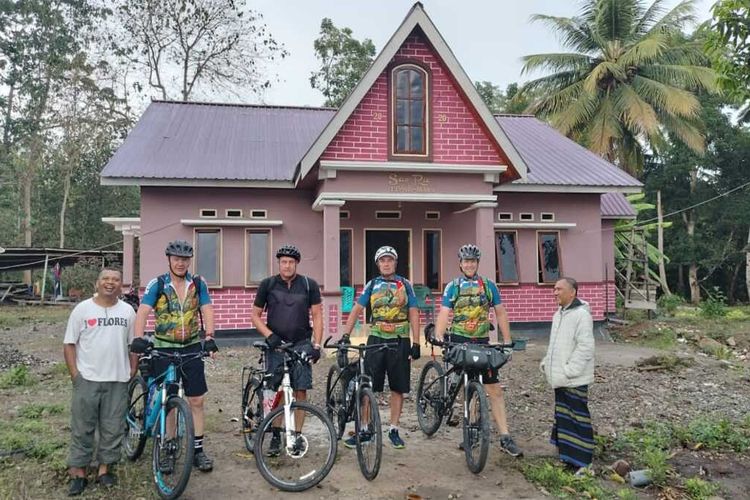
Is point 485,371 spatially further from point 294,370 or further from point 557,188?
point 557,188

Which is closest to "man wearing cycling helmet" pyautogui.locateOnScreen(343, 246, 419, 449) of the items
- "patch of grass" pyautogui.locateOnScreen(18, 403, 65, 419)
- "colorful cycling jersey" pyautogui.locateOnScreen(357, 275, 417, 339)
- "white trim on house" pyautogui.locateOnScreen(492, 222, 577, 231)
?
"colorful cycling jersey" pyautogui.locateOnScreen(357, 275, 417, 339)

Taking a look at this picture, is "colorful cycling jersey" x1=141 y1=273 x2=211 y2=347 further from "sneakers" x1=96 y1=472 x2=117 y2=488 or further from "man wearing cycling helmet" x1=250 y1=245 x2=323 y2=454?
"sneakers" x1=96 y1=472 x2=117 y2=488

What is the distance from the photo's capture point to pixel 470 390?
483 centimetres

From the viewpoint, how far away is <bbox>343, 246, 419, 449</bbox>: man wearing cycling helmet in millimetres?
5098

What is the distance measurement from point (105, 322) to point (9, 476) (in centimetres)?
158

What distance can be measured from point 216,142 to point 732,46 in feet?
35.1

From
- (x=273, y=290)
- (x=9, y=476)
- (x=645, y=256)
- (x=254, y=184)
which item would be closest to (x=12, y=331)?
(x=254, y=184)

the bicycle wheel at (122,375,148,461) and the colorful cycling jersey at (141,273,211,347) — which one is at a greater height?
the colorful cycling jersey at (141,273,211,347)

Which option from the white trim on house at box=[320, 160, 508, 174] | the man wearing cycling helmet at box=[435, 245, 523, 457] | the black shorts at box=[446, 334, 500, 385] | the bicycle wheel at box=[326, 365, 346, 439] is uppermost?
the white trim on house at box=[320, 160, 508, 174]

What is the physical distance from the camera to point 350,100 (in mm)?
9984

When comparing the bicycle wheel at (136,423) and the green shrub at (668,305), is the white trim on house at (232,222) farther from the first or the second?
the green shrub at (668,305)

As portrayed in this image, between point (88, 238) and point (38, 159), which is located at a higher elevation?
point (38, 159)

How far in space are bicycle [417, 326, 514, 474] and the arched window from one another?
19.3 feet

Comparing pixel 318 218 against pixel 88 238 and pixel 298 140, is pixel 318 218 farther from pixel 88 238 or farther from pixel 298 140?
pixel 88 238
